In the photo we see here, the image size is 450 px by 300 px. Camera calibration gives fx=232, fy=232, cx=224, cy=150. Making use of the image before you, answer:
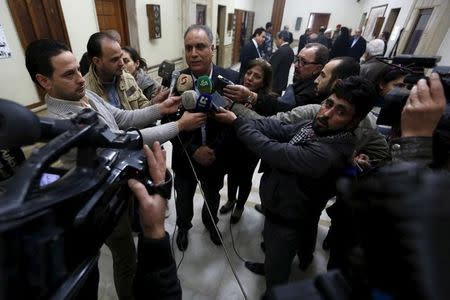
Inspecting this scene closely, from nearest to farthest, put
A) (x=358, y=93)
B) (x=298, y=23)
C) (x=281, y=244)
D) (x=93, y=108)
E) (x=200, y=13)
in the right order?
(x=358, y=93)
(x=93, y=108)
(x=281, y=244)
(x=200, y=13)
(x=298, y=23)

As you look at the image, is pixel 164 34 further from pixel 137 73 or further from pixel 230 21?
pixel 230 21

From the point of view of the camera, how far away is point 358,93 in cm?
95

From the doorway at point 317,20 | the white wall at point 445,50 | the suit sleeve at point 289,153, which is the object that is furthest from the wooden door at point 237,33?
the suit sleeve at point 289,153

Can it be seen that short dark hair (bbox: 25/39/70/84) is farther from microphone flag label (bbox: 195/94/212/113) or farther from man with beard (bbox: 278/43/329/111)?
man with beard (bbox: 278/43/329/111)

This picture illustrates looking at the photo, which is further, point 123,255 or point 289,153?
point 123,255

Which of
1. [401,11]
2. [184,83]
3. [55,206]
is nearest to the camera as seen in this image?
[55,206]

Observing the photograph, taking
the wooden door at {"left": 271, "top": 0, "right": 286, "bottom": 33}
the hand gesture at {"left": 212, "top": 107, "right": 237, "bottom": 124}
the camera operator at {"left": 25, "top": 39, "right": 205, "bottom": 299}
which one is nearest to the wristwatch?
the camera operator at {"left": 25, "top": 39, "right": 205, "bottom": 299}

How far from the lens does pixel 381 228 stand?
0.81ft

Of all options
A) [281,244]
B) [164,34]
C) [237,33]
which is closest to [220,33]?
[237,33]

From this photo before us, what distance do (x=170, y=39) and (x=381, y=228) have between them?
5341 millimetres

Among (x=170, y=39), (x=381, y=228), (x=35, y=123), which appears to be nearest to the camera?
(x=381, y=228)

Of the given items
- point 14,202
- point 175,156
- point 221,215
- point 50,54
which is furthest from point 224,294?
point 50,54

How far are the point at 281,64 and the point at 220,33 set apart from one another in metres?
4.23

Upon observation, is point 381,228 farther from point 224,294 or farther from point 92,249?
point 224,294
